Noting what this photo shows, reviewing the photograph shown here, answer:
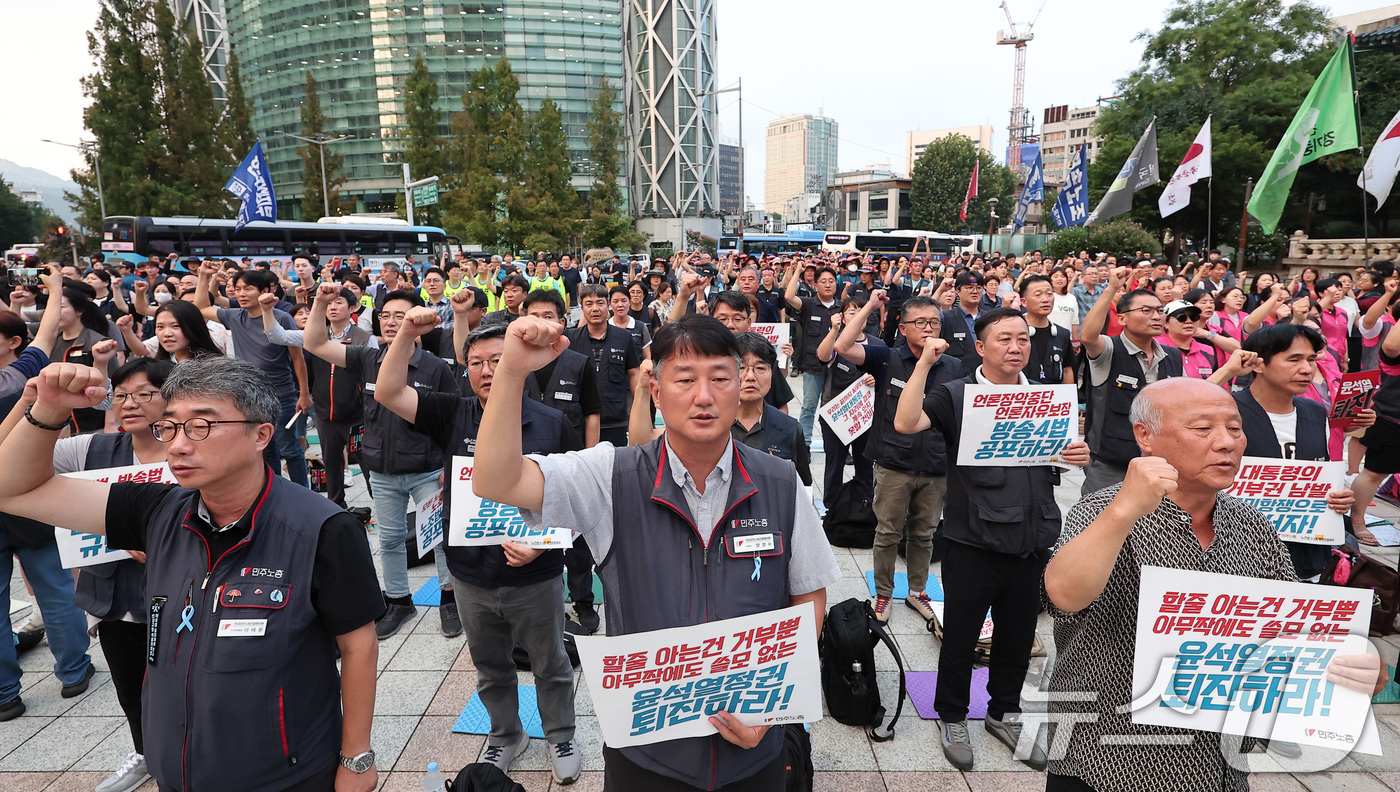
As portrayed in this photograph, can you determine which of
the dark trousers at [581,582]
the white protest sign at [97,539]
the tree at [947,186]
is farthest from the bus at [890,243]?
the white protest sign at [97,539]

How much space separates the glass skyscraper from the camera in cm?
5627

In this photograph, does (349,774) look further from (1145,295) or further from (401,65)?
(401,65)

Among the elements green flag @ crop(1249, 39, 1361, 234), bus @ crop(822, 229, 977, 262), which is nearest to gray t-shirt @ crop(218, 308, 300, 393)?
green flag @ crop(1249, 39, 1361, 234)

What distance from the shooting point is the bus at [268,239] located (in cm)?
2397

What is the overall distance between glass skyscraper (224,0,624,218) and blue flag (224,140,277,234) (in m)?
41.0

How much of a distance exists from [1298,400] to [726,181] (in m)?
201

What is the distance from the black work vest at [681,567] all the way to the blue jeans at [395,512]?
314 cm

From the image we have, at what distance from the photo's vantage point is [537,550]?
3033mm

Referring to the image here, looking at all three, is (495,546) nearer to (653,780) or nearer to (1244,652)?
(653,780)

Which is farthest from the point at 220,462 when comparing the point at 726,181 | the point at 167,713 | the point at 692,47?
the point at 726,181

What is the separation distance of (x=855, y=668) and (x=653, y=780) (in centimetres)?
195

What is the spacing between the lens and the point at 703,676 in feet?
6.13

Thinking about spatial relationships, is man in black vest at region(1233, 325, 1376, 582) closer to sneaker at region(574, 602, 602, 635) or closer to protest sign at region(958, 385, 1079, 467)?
protest sign at region(958, 385, 1079, 467)

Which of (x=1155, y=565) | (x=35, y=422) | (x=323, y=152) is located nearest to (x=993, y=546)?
(x=1155, y=565)
